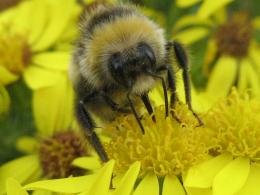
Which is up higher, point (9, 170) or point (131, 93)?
point (131, 93)

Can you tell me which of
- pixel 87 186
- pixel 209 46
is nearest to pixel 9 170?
pixel 87 186

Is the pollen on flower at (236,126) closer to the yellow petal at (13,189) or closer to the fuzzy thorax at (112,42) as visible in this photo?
the fuzzy thorax at (112,42)

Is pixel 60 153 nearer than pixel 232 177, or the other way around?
pixel 232 177

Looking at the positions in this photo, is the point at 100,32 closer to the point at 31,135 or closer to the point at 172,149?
the point at 172,149

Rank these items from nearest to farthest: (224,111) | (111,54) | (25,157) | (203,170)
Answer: (111,54), (203,170), (224,111), (25,157)

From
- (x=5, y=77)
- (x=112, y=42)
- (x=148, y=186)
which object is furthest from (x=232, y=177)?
(x=5, y=77)

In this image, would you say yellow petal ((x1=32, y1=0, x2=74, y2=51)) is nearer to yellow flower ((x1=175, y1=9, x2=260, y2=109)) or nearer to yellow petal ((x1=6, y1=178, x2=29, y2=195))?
yellow flower ((x1=175, y1=9, x2=260, y2=109))

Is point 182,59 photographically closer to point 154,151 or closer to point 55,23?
point 154,151
